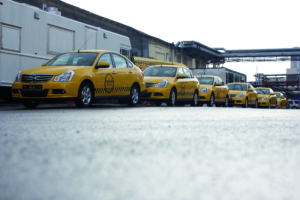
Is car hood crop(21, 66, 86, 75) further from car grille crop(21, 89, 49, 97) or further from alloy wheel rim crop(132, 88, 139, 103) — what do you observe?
alloy wheel rim crop(132, 88, 139, 103)

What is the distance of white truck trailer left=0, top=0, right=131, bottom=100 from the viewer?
1088 centimetres

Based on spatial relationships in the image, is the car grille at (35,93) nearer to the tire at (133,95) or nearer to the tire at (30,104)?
the tire at (30,104)

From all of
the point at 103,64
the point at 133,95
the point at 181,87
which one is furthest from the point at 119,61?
the point at 181,87

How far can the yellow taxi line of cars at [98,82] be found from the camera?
952 centimetres

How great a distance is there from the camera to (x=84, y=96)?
10016 millimetres

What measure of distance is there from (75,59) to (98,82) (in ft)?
3.27

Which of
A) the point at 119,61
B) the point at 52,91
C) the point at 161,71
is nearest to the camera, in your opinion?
the point at 52,91

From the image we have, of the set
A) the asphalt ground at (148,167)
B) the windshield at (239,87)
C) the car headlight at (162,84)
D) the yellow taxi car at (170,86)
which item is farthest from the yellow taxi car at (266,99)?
the asphalt ground at (148,167)

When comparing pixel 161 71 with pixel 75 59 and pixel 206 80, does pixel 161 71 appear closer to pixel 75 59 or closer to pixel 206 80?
pixel 75 59

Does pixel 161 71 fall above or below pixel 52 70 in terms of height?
above

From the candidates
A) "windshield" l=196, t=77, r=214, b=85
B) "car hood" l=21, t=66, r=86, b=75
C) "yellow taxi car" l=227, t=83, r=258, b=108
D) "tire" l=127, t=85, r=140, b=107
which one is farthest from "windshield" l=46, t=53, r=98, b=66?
"yellow taxi car" l=227, t=83, r=258, b=108

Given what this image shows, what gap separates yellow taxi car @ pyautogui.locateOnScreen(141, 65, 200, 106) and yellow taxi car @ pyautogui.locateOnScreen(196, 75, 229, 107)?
6.12 feet

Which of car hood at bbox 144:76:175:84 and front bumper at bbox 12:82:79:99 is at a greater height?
car hood at bbox 144:76:175:84

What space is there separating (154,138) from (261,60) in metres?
54.4
